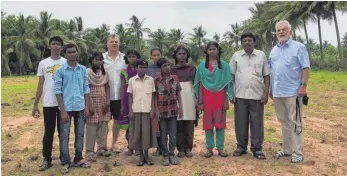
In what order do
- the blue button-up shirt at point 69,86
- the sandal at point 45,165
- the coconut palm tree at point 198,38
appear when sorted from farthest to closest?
the coconut palm tree at point 198,38, the sandal at point 45,165, the blue button-up shirt at point 69,86

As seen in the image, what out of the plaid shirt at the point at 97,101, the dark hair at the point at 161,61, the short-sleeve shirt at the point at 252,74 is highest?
the dark hair at the point at 161,61

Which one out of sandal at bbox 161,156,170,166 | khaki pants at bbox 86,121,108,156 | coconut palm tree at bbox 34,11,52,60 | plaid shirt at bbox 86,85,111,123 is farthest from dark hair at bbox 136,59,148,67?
coconut palm tree at bbox 34,11,52,60

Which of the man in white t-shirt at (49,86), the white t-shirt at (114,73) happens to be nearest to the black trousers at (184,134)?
the white t-shirt at (114,73)

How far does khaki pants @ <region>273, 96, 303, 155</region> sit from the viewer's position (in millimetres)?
4727

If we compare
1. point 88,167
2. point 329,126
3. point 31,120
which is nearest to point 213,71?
point 88,167

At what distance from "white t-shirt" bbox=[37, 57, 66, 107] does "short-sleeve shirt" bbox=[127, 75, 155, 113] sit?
930 millimetres

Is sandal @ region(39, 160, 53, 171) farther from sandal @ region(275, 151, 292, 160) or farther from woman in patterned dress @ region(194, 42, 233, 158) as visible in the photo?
sandal @ region(275, 151, 292, 160)

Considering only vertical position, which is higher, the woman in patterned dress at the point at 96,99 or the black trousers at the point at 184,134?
the woman in patterned dress at the point at 96,99

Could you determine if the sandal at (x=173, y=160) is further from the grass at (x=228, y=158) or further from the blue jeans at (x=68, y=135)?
the blue jeans at (x=68, y=135)

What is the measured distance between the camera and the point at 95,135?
4.96m

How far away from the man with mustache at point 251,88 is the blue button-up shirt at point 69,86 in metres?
2.12

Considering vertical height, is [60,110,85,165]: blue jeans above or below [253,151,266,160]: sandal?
above

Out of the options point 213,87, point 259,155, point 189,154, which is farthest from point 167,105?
point 259,155

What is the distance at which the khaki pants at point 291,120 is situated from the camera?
4727 mm
